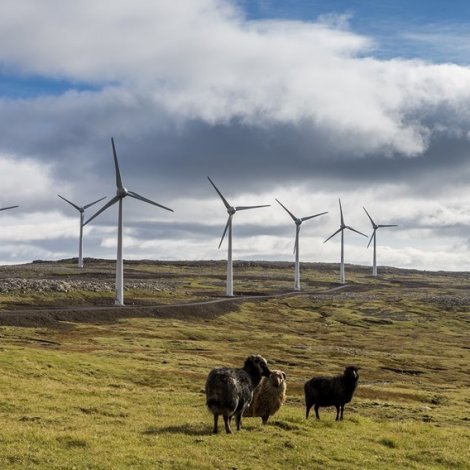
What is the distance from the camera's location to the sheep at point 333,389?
32.7 m

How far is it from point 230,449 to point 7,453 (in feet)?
26.0

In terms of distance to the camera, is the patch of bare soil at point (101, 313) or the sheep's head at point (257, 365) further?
the patch of bare soil at point (101, 313)

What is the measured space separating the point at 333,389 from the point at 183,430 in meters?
8.14

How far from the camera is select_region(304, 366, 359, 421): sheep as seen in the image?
107 ft

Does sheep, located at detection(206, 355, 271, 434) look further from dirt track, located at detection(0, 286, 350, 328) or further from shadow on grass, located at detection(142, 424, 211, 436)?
dirt track, located at detection(0, 286, 350, 328)

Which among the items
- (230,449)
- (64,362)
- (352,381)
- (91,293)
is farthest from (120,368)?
(91,293)

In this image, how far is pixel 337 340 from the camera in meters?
104

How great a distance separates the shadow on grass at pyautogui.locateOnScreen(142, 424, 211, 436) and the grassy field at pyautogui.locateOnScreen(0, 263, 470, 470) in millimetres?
121

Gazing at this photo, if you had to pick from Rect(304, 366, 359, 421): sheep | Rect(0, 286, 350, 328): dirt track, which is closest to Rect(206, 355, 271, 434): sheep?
Rect(304, 366, 359, 421): sheep

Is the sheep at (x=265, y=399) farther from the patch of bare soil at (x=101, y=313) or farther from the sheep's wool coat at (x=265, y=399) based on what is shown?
the patch of bare soil at (x=101, y=313)

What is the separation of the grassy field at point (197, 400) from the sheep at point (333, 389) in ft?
3.41

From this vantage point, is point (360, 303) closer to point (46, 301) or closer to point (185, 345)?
point (46, 301)

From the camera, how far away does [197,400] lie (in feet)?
129

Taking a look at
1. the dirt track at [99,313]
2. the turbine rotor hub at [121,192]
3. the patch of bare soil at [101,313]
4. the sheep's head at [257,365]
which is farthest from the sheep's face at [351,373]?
the turbine rotor hub at [121,192]
